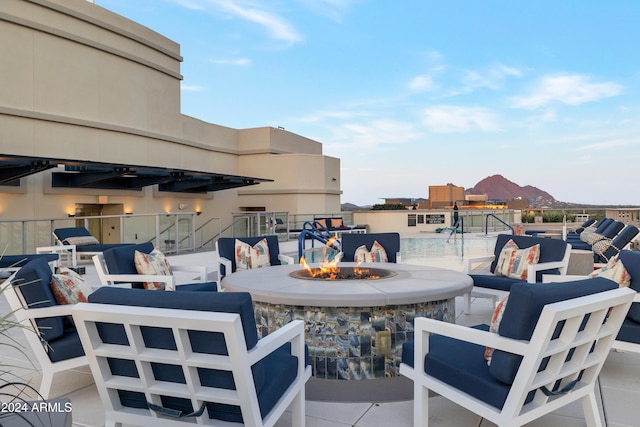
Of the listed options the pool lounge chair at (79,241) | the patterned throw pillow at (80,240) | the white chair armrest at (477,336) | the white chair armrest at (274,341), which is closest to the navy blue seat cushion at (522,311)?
the white chair armrest at (477,336)

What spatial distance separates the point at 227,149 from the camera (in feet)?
62.6

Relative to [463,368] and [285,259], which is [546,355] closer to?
[463,368]

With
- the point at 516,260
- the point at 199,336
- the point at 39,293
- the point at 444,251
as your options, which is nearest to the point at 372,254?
the point at 516,260

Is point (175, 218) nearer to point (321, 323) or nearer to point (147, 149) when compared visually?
point (147, 149)

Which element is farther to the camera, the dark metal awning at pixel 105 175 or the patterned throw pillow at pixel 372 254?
the dark metal awning at pixel 105 175

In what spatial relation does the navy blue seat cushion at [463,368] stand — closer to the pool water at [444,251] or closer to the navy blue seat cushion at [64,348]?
the navy blue seat cushion at [64,348]

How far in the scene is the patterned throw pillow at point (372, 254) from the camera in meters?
4.97

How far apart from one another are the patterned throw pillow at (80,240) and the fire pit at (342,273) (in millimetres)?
5953

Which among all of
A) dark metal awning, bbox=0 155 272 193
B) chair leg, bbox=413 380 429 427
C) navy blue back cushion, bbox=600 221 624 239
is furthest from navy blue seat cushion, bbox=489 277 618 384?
dark metal awning, bbox=0 155 272 193

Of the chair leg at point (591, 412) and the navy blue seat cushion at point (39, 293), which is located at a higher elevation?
the navy blue seat cushion at point (39, 293)

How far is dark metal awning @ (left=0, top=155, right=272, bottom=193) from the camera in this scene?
31.1 feet

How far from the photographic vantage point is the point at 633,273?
9.62 ft

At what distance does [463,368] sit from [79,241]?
8015 millimetres

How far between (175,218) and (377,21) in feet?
31.0
